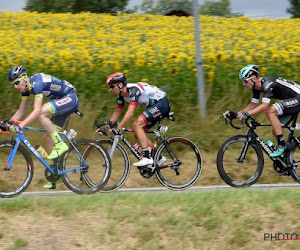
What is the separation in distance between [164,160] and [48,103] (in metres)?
2.09

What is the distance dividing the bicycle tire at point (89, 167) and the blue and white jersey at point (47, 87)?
2.71 ft

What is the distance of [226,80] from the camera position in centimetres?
1270

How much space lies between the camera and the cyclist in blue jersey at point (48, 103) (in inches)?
348

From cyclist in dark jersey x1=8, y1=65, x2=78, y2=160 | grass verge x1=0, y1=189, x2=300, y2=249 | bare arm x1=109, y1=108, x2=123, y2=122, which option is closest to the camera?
grass verge x1=0, y1=189, x2=300, y2=249

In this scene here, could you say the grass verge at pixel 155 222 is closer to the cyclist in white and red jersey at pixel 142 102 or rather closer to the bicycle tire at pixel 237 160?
the bicycle tire at pixel 237 160

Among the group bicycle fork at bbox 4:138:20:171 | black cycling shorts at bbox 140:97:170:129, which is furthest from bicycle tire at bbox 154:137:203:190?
bicycle fork at bbox 4:138:20:171

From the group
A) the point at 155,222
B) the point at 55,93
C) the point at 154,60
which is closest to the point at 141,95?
the point at 55,93

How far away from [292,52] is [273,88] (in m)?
3.92

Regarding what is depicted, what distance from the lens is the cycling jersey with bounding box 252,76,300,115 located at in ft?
31.2

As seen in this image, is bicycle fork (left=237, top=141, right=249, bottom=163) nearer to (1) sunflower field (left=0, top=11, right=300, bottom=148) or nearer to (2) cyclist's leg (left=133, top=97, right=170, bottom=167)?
(2) cyclist's leg (left=133, top=97, right=170, bottom=167)

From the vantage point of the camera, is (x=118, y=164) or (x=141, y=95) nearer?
(x=141, y=95)

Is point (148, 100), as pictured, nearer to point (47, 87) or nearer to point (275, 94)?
point (47, 87)

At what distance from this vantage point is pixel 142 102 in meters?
9.74

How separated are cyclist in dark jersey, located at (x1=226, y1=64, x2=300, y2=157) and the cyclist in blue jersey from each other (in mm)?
2751
